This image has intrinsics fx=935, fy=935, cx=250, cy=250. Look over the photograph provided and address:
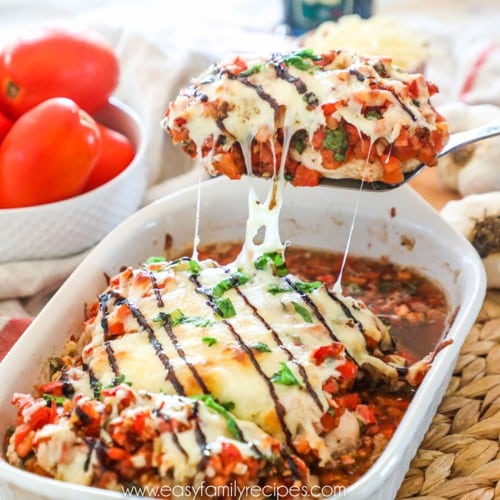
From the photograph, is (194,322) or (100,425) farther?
(194,322)

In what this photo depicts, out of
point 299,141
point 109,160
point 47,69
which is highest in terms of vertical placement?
point 299,141

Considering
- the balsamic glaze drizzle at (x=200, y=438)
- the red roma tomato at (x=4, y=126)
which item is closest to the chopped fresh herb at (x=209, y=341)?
the balsamic glaze drizzle at (x=200, y=438)

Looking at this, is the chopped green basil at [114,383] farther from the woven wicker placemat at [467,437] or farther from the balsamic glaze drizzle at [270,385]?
the woven wicker placemat at [467,437]

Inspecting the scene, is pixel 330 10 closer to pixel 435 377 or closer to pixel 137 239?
pixel 137 239

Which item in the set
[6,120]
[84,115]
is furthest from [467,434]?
[6,120]

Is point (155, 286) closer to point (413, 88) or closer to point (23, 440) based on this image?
point (23, 440)

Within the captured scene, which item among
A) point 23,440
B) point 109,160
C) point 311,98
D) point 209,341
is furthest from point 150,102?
point 23,440

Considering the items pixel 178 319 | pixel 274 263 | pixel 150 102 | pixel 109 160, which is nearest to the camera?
pixel 178 319
